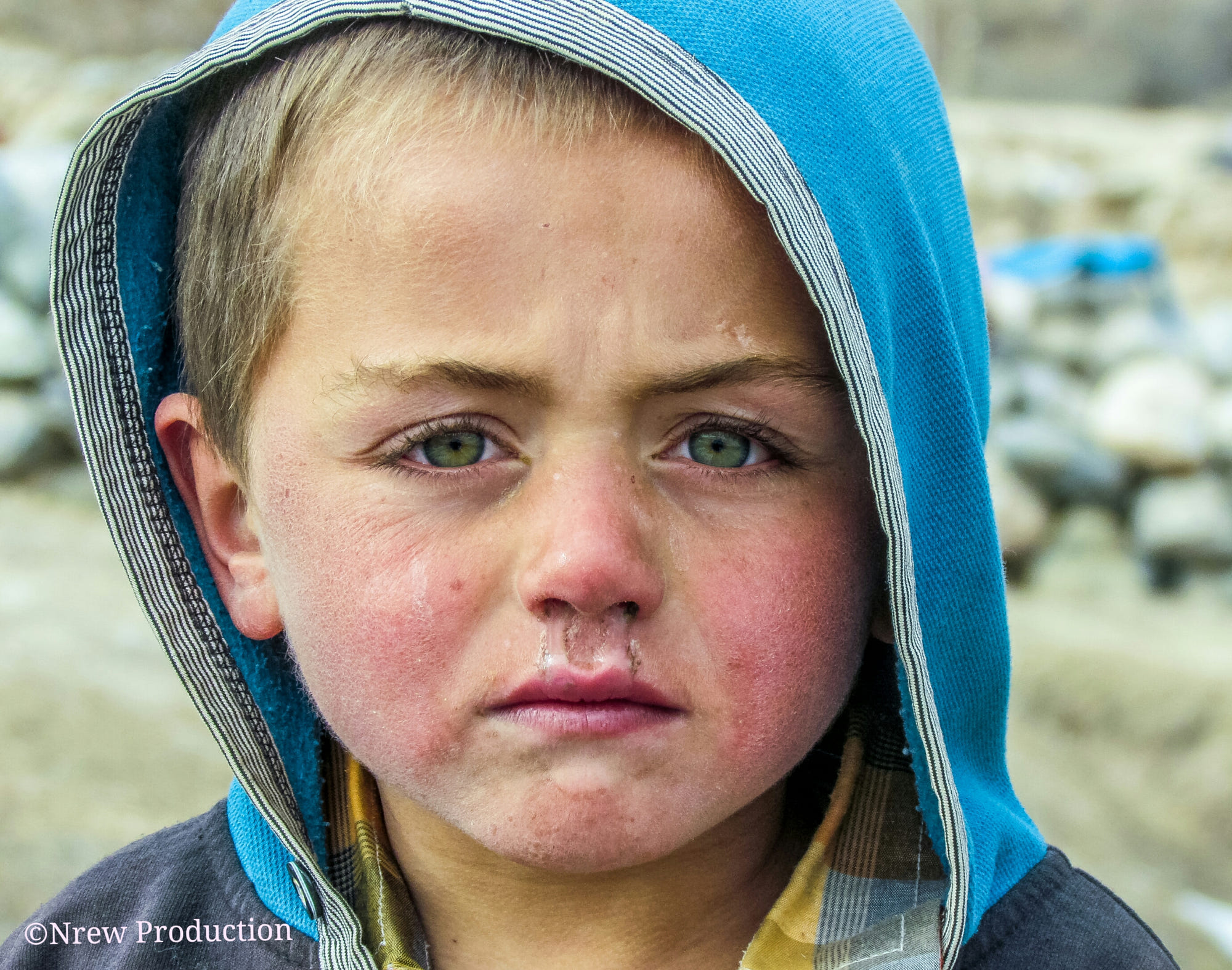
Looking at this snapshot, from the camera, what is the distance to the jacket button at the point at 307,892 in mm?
1326

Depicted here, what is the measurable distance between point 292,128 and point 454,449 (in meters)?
0.33

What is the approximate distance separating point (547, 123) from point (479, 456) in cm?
28

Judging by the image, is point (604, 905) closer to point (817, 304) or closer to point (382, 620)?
point (382, 620)

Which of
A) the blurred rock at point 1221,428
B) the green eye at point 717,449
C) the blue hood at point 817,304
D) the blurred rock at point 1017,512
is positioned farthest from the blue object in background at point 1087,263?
the green eye at point 717,449

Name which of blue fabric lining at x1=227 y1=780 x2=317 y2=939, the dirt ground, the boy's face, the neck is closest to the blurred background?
the dirt ground

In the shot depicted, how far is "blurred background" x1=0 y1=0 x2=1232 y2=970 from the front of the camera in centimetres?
311

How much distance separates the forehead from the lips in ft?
0.79

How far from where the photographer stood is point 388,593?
108cm

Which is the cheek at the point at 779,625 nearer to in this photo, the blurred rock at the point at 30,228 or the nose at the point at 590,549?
the nose at the point at 590,549

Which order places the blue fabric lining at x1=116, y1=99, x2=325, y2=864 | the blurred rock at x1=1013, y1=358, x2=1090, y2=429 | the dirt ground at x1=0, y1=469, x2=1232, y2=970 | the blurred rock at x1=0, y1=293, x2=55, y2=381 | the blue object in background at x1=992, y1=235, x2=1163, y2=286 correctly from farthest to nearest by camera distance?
the blue object in background at x1=992, y1=235, x2=1163, y2=286 → the blurred rock at x1=1013, y1=358, x2=1090, y2=429 → the blurred rock at x1=0, y1=293, x2=55, y2=381 → the dirt ground at x1=0, y1=469, x2=1232, y2=970 → the blue fabric lining at x1=116, y1=99, x2=325, y2=864

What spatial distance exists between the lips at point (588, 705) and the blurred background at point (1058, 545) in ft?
6.28

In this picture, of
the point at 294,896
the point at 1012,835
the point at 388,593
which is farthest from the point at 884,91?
the point at 294,896

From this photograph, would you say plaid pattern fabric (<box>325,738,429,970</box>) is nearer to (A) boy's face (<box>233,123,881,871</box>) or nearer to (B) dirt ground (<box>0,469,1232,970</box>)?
(A) boy's face (<box>233,123,881,871</box>)

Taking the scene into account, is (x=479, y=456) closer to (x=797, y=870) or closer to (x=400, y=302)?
(x=400, y=302)
